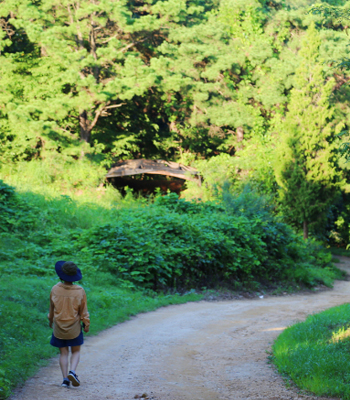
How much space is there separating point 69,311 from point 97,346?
7.68ft

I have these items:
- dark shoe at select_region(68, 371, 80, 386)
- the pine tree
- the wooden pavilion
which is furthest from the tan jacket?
the wooden pavilion

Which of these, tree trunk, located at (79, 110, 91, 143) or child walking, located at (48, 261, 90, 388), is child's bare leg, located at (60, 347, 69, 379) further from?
tree trunk, located at (79, 110, 91, 143)

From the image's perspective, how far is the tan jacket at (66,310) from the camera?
5.59m

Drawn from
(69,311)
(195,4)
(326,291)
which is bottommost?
(326,291)

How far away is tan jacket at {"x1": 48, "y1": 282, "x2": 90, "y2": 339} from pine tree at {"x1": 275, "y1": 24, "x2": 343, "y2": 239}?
18.9m

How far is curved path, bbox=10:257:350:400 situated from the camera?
18.1 ft

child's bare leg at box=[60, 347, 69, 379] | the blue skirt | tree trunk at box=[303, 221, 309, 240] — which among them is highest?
the blue skirt

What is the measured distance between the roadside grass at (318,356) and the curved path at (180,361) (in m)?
0.19

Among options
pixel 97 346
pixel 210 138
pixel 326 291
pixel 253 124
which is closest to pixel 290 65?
pixel 253 124

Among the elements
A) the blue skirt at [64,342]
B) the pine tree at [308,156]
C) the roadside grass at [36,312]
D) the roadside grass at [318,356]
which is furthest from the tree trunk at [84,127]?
the blue skirt at [64,342]

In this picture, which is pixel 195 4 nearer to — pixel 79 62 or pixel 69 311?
pixel 79 62

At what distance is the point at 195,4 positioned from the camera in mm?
32094

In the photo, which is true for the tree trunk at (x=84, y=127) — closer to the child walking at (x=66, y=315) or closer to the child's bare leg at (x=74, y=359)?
the child walking at (x=66, y=315)

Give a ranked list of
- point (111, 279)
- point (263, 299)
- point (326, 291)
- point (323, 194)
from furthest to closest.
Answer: point (323, 194) → point (326, 291) → point (263, 299) → point (111, 279)
